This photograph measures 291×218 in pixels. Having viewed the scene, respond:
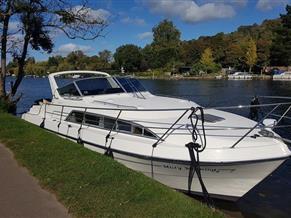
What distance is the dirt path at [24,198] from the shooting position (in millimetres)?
5988

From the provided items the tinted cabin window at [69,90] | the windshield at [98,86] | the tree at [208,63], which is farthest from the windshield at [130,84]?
the tree at [208,63]

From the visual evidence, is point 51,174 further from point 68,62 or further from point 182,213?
point 68,62

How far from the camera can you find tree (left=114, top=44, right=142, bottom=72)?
141587 millimetres

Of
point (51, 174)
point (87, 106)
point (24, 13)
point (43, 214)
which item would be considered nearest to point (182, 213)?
point (43, 214)

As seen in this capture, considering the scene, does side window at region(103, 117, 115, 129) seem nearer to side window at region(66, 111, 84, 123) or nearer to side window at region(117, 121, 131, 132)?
side window at region(117, 121, 131, 132)

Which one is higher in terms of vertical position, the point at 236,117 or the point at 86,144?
the point at 236,117

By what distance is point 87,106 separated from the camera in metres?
12.5

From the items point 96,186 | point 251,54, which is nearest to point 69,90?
point 96,186

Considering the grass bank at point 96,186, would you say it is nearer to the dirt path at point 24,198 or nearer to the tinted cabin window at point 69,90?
the dirt path at point 24,198

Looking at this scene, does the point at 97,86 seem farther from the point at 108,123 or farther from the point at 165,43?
the point at 165,43

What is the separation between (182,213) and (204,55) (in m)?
125

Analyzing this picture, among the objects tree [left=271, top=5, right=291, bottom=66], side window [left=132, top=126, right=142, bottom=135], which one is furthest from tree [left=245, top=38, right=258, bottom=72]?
side window [left=132, top=126, right=142, bottom=135]

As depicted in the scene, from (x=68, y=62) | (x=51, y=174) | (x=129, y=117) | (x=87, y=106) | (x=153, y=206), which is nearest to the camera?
(x=153, y=206)

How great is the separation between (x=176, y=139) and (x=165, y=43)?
142m
